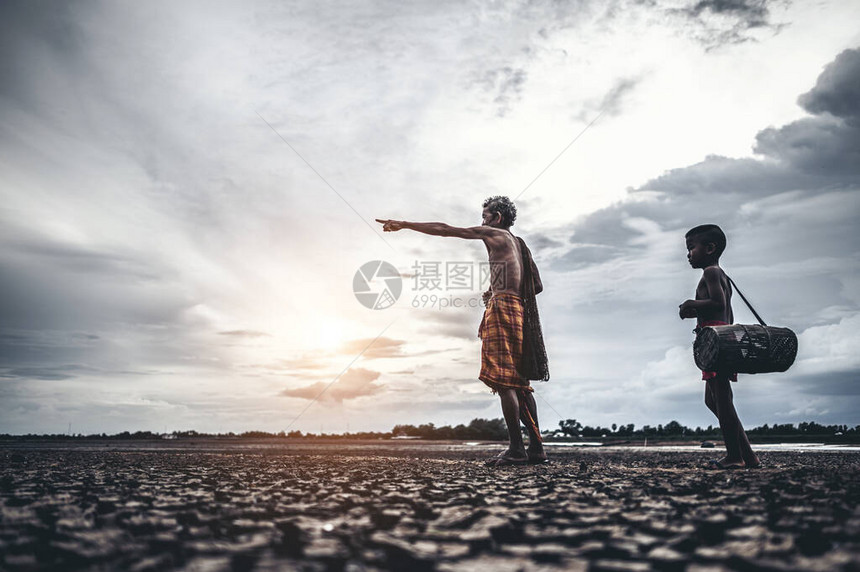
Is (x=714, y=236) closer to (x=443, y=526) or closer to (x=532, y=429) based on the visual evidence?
(x=532, y=429)

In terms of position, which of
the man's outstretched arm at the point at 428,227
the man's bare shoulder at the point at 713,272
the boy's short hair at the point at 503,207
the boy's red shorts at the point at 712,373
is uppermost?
the boy's short hair at the point at 503,207

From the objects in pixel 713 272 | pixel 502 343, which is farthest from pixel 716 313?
pixel 502 343

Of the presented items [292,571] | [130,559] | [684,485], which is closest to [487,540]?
[292,571]

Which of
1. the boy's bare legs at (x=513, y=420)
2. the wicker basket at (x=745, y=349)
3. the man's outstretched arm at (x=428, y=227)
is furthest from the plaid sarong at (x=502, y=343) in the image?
the wicker basket at (x=745, y=349)

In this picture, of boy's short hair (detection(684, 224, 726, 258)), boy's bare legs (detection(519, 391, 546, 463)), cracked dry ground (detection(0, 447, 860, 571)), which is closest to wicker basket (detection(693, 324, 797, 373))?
boy's short hair (detection(684, 224, 726, 258))

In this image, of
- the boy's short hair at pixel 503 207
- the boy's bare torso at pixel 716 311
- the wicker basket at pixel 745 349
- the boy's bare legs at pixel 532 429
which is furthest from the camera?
the boy's short hair at pixel 503 207

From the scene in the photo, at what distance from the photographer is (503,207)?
22.2 ft

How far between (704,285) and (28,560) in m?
5.85

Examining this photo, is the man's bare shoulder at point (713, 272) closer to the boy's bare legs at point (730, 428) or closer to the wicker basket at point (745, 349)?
the wicker basket at point (745, 349)

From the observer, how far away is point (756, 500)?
2906 millimetres

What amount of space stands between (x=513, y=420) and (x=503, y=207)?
105 inches

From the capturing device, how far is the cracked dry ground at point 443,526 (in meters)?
1.89

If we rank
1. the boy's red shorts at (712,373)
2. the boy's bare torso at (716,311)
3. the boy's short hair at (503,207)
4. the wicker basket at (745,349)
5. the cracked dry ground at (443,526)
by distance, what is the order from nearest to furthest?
the cracked dry ground at (443,526) → the wicker basket at (745,349) → the boy's red shorts at (712,373) → the boy's bare torso at (716,311) → the boy's short hair at (503,207)

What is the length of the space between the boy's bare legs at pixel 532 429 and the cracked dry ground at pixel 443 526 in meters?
2.20
